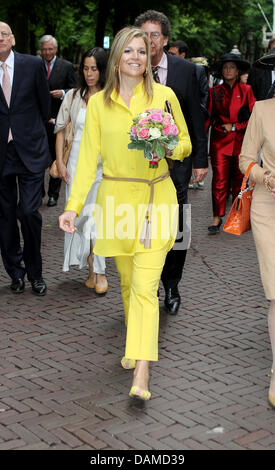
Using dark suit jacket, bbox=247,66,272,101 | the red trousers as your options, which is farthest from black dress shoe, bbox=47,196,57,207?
dark suit jacket, bbox=247,66,272,101

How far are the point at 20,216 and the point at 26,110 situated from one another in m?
0.88

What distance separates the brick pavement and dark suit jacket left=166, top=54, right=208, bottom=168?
128 centimetres

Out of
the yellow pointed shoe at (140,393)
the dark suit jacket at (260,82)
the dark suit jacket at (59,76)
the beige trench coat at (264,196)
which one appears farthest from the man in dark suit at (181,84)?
the dark suit jacket at (59,76)

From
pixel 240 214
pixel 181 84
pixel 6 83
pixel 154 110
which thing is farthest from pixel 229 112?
pixel 154 110

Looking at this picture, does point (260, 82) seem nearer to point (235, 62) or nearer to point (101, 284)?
point (235, 62)

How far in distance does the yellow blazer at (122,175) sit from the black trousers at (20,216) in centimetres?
202

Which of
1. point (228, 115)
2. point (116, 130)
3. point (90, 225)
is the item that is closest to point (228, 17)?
point (228, 115)

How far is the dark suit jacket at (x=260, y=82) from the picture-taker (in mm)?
9742

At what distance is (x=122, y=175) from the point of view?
479 cm

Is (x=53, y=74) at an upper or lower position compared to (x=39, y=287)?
upper

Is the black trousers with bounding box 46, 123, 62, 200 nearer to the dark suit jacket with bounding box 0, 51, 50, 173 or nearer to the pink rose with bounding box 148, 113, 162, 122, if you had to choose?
the dark suit jacket with bounding box 0, 51, 50, 173

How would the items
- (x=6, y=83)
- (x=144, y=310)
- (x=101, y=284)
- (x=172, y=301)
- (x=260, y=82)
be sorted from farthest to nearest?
(x=260, y=82), (x=101, y=284), (x=6, y=83), (x=172, y=301), (x=144, y=310)

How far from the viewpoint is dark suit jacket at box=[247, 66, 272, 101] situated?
32.0 feet
